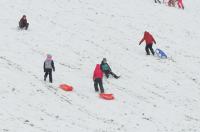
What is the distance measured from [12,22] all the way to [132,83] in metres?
12.5

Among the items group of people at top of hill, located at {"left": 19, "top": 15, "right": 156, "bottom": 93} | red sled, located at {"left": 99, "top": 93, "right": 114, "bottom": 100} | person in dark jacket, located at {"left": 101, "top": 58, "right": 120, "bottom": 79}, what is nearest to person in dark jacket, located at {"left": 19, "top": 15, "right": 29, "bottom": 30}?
group of people at top of hill, located at {"left": 19, "top": 15, "right": 156, "bottom": 93}

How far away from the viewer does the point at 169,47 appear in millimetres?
36344

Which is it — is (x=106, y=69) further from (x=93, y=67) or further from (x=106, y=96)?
(x=106, y=96)

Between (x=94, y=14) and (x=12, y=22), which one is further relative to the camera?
(x=94, y=14)

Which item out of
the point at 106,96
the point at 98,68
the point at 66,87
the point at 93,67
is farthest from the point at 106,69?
the point at 66,87

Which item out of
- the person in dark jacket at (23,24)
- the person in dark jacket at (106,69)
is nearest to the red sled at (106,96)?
the person in dark jacket at (106,69)

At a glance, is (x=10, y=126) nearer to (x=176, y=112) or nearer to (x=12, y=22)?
(x=176, y=112)

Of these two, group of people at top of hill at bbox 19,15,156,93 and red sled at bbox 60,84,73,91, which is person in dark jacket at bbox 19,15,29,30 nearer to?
group of people at top of hill at bbox 19,15,156,93

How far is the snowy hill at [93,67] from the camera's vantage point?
2233cm

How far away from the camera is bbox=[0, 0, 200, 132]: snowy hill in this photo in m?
22.3

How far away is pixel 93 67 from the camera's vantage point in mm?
30172

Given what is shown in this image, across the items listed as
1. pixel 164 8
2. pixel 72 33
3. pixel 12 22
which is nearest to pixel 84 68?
pixel 72 33

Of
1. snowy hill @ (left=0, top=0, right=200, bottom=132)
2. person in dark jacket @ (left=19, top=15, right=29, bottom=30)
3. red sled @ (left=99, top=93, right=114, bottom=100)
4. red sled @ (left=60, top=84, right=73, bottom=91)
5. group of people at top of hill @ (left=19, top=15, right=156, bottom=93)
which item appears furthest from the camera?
person in dark jacket @ (left=19, top=15, right=29, bottom=30)

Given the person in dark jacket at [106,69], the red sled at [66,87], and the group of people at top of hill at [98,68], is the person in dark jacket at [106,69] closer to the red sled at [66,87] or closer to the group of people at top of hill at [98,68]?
the group of people at top of hill at [98,68]
